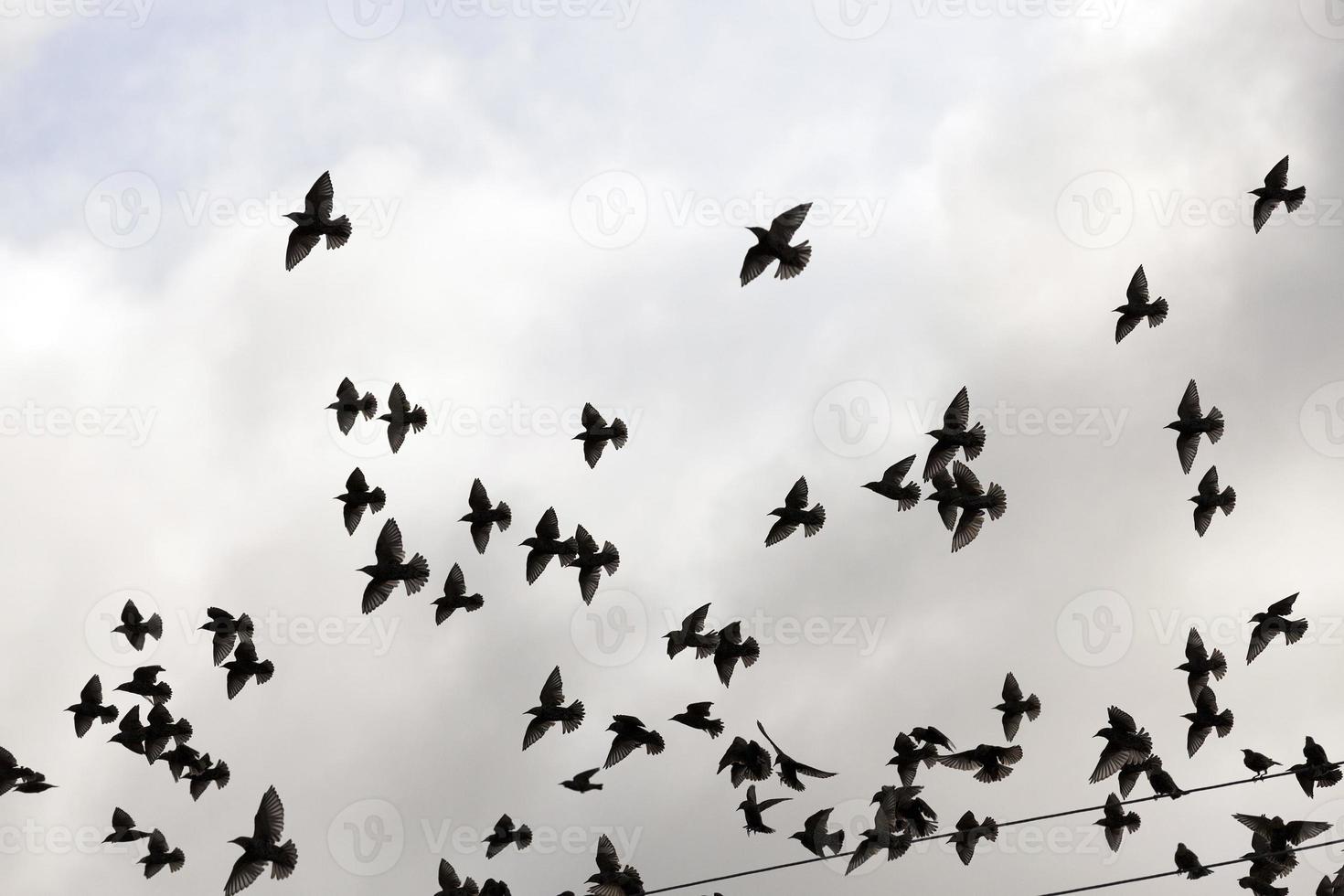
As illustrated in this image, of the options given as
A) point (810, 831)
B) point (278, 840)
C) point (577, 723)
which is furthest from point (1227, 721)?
point (278, 840)

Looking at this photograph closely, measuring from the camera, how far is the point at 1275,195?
3067 centimetres

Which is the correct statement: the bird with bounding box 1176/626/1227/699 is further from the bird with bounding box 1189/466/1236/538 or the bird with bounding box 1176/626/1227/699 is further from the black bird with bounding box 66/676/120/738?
the black bird with bounding box 66/676/120/738

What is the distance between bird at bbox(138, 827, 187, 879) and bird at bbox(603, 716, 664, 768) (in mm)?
11769

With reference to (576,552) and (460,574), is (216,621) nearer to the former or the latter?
(460,574)

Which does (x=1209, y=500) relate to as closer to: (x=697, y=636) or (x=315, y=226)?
(x=697, y=636)

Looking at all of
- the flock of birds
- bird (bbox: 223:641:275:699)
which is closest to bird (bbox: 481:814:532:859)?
the flock of birds

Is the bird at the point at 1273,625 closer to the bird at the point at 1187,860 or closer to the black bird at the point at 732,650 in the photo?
the bird at the point at 1187,860

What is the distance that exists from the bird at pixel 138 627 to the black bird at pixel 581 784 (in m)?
13.0

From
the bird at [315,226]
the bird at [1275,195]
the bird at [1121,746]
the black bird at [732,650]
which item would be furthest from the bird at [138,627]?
the bird at [1275,195]

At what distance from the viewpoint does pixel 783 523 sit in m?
32.2

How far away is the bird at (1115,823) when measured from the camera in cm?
2833

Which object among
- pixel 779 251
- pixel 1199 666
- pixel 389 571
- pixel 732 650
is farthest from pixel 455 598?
pixel 1199 666

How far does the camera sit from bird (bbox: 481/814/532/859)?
2947cm

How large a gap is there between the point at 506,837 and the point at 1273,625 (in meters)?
18.3
